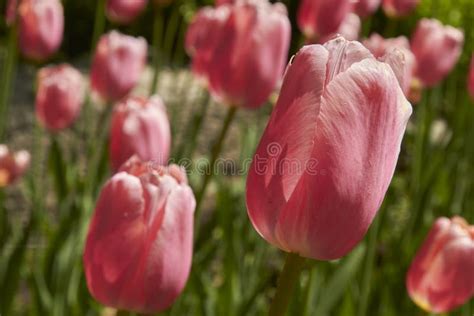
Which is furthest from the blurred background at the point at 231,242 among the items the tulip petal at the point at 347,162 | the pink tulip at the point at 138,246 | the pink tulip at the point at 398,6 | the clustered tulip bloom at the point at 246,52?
the tulip petal at the point at 347,162

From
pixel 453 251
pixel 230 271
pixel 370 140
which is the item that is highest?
pixel 370 140

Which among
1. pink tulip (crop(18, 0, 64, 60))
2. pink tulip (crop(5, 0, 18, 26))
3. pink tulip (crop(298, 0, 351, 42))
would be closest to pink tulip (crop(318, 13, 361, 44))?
pink tulip (crop(298, 0, 351, 42))

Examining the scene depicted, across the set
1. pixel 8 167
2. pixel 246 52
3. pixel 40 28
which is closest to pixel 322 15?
pixel 246 52

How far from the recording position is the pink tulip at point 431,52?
2102 millimetres

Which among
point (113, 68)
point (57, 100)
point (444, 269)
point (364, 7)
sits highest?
point (364, 7)

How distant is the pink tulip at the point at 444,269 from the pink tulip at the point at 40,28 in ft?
4.02

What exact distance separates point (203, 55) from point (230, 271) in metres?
0.48

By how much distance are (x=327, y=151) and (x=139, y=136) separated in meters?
0.71

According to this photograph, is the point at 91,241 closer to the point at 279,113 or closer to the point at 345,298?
the point at 279,113

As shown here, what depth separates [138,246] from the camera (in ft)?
2.51

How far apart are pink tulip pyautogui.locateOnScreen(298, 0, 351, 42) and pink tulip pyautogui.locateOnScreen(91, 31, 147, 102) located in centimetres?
47

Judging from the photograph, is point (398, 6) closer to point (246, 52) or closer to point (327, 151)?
point (246, 52)

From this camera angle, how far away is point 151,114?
1.34 meters

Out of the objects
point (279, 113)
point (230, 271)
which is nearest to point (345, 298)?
point (230, 271)
